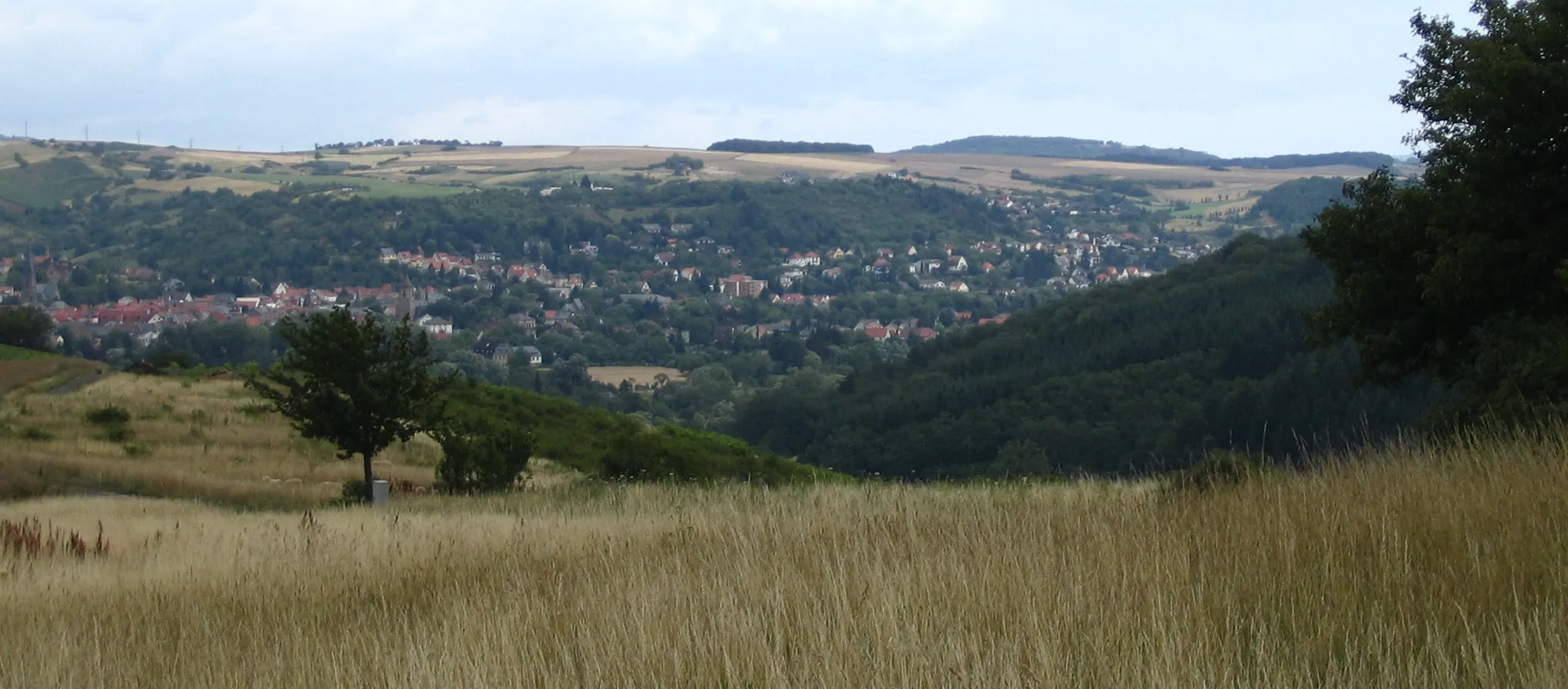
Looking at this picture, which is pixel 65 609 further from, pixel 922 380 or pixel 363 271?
A: pixel 363 271

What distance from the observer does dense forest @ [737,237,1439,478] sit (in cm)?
4697


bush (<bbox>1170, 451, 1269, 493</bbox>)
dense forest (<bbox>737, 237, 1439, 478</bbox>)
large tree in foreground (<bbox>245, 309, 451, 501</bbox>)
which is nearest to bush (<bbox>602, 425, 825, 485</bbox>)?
large tree in foreground (<bbox>245, 309, 451, 501</bbox>)

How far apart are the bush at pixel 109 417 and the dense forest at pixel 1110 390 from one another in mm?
24059

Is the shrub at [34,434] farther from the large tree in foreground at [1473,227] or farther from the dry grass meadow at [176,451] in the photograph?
the large tree in foreground at [1473,227]

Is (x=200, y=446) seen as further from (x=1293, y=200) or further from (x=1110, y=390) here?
(x=1293, y=200)

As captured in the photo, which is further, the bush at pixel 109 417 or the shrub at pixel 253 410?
the shrub at pixel 253 410

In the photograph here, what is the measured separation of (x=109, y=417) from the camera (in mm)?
29047

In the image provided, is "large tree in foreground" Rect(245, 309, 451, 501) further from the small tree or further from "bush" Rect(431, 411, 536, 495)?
the small tree

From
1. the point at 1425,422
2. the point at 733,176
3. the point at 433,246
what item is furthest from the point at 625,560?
the point at 733,176

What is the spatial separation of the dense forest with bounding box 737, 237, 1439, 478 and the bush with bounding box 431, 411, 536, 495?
22507mm

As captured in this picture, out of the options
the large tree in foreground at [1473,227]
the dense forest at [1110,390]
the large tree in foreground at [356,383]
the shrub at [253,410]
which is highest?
the large tree in foreground at [1473,227]

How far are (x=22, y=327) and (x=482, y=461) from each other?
38567mm

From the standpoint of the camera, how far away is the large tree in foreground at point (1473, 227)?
13.5 m

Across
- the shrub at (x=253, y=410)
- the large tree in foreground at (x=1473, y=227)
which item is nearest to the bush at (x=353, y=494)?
the shrub at (x=253, y=410)
